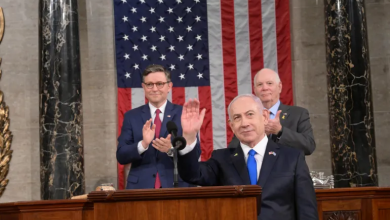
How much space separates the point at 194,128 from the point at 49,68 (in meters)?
5.11

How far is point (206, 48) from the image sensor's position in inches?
392

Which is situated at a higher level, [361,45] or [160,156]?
[361,45]

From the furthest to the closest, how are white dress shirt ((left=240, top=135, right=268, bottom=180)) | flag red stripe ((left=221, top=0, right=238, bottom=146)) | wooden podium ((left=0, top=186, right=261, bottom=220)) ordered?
flag red stripe ((left=221, top=0, right=238, bottom=146)) < white dress shirt ((left=240, top=135, right=268, bottom=180)) < wooden podium ((left=0, top=186, right=261, bottom=220))

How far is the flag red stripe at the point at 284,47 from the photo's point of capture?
9820 mm

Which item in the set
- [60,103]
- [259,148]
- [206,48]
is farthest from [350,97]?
[259,148]

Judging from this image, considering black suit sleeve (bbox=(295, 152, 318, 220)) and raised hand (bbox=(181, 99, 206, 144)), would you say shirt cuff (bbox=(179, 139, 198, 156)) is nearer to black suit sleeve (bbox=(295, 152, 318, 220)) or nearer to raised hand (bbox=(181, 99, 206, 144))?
raised hand (bbox=(181, 99, 206, 144))

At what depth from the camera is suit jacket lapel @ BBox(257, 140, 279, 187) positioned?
400 cm

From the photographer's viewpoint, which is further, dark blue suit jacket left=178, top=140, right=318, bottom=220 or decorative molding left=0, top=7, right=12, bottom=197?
decorative molding left=0, top=7, right=12, bottom=197

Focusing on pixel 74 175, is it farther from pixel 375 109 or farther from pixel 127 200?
pixel 127 200

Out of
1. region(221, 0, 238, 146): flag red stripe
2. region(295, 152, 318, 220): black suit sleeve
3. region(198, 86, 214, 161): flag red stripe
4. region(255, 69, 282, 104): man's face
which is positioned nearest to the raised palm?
region(295, 152, 318, 220): black suit sleeve

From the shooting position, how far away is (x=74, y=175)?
28.2 feet

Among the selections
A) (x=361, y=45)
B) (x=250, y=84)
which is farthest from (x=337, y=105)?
(x=250, y=84)

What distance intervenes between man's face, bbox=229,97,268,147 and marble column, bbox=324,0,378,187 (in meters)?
4.89

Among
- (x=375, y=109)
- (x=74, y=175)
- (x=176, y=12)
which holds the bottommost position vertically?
(x=74, y=175)
